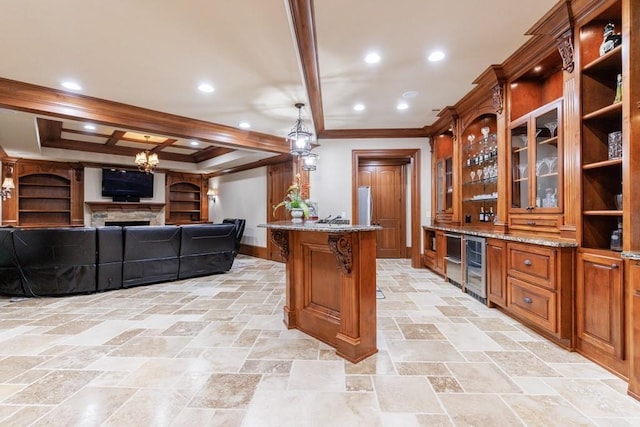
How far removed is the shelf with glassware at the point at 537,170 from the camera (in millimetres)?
2748

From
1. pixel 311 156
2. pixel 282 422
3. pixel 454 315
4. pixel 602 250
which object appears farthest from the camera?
pixel 311 156

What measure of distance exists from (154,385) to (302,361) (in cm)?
102

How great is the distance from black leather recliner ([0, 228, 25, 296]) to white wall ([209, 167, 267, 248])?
4.16 meters

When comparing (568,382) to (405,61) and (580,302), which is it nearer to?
(580,302)

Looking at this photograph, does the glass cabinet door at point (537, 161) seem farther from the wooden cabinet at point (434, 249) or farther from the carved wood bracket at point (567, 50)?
the wooden cabinet at point (434, 249)

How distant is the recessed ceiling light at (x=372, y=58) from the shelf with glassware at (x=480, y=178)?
6.94ft

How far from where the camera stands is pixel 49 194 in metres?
7.53

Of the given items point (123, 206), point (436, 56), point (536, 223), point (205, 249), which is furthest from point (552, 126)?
point (123, 206)

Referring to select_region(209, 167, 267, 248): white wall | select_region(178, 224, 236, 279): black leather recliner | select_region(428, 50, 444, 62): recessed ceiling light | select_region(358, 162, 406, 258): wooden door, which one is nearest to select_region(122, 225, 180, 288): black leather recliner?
select_region(178, 224, 236, 279): black leather recliner

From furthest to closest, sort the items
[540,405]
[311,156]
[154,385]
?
[311,156]
[154,385]
[540,405]

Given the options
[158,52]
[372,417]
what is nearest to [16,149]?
[158,52]

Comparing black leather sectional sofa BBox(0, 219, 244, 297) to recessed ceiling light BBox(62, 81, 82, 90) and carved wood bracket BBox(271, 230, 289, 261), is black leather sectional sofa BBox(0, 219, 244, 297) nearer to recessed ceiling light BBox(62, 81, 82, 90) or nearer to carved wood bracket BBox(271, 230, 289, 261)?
recessed ceiling light BBox(62, 81, 82, 90)

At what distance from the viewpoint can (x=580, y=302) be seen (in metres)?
2.26

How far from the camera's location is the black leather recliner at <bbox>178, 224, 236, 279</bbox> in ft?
15.9
